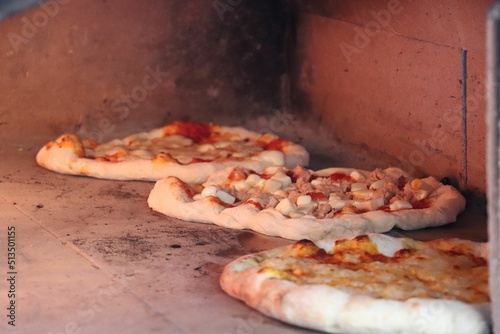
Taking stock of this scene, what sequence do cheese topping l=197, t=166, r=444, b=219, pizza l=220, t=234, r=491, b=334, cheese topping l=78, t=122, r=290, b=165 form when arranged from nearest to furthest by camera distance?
pizza l=220, t=234, r=491, b=334 → cheese topping l=197, t=166, r=444, b=219 → cheese topping l=78, t=122, r=290, b=165

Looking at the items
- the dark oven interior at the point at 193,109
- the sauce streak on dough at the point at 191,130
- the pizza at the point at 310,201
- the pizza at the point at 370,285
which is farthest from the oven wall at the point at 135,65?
the pizza at the point at 370,285

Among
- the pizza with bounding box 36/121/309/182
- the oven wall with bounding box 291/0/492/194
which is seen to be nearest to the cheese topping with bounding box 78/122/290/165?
the pizza with bounding box 36/121/309/182

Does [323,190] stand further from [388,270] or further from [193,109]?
[193,109]

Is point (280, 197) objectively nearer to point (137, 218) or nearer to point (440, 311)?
point (137, 218)

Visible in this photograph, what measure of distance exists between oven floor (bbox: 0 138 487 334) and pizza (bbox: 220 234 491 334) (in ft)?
0.35

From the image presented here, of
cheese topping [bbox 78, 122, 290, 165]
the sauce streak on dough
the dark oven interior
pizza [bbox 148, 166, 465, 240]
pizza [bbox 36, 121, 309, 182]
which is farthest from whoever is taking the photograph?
the sauce streak on dough

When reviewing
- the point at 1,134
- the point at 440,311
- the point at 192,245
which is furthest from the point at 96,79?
the point at 440,311

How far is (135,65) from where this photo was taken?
6.55 meters

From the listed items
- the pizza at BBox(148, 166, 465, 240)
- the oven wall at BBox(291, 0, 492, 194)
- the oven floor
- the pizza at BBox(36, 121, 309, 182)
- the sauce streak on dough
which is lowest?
the oven floor

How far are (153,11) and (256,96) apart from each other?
106 centimetres

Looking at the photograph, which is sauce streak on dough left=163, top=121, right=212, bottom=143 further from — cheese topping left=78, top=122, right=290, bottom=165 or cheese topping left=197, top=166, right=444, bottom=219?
cheese topping left=197, top=166, right=444, bottom=219

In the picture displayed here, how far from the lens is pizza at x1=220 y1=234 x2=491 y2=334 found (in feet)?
10.4

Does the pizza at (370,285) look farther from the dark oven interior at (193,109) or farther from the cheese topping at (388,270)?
Result: the dark oven interior at (193,109)

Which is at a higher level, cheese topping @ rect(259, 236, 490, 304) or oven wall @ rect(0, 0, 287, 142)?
oven wall @ rect(0, 0, 287, 142)
